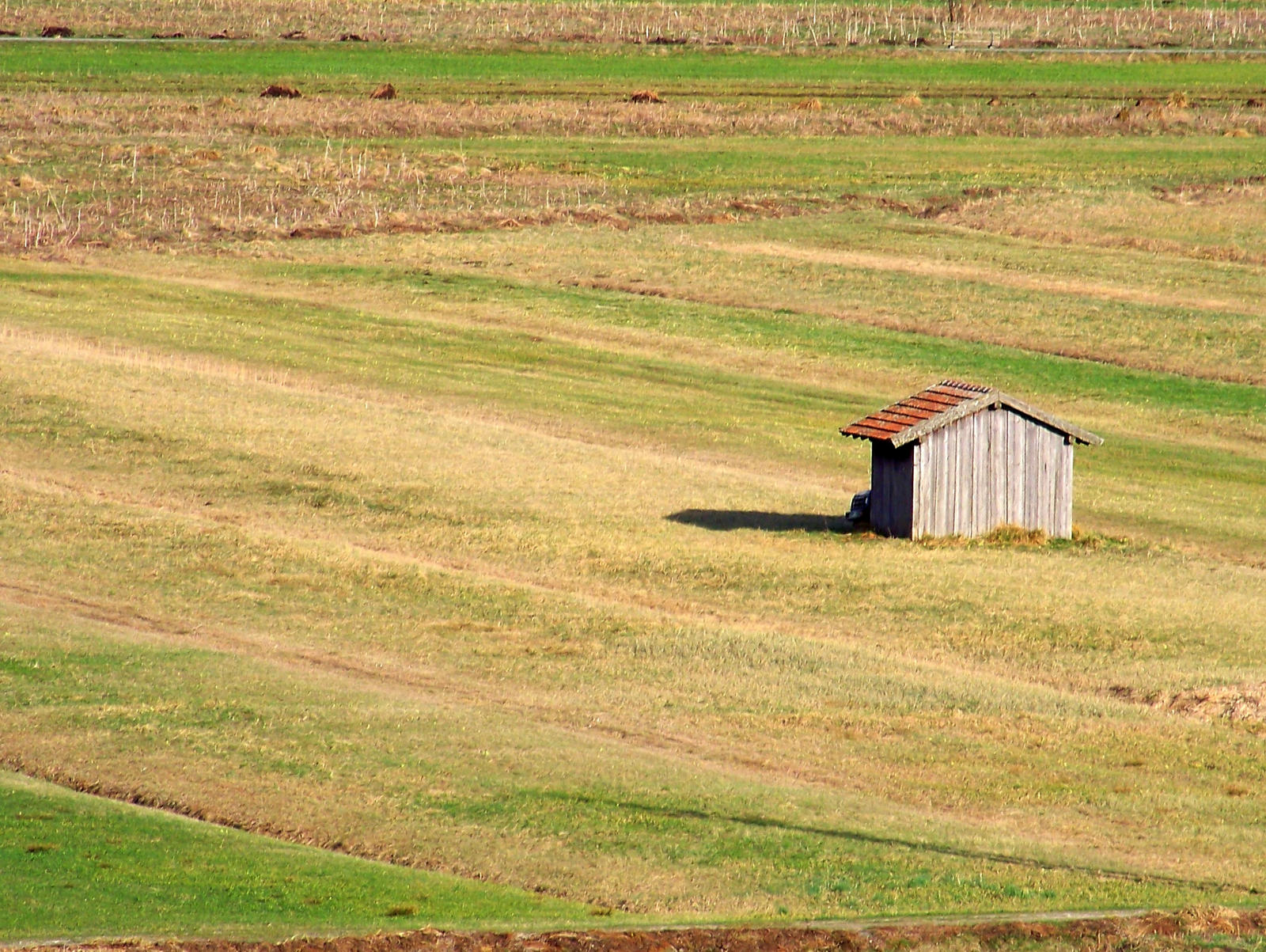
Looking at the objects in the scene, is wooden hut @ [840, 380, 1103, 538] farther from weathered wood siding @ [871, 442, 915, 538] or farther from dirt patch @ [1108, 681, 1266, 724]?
dirt patch @ [1108, 681, 1266, 724]

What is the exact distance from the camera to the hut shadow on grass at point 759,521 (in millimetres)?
33406

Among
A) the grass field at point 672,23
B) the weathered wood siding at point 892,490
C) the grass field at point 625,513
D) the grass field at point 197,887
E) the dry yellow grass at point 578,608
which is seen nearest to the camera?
the grass field at point 197,887

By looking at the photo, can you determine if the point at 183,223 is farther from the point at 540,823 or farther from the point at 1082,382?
the point at 540,823

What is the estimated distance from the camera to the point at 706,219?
63938 millimetres

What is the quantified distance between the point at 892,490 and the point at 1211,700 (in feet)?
34.5

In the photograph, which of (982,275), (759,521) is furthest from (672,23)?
(759,521)

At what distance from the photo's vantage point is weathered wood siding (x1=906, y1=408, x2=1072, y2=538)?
109ft

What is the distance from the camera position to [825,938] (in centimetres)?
1519

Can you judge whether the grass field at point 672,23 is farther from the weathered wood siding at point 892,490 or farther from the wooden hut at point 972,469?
the weathered wood siding at point 892,490

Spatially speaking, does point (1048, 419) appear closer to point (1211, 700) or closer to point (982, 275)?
point (1211, 700)

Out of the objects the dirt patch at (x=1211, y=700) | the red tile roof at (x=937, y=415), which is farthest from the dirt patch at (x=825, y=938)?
the red tile roof at (x=937, y=415)

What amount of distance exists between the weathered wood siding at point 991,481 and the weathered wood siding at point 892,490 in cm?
4

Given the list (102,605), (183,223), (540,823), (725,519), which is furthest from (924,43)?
(540,823)

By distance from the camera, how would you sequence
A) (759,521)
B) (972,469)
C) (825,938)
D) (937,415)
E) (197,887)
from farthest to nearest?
(759,521) < (972,469) < (937,415) < (197,887) < (825,938)
